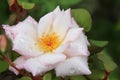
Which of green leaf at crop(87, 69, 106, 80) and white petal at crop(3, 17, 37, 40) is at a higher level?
white petal at crop(3, 17, 37, 40)

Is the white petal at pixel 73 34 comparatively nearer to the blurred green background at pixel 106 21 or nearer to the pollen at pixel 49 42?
the pollen at pixel 49 42

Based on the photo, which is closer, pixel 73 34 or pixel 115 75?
pixel 73 34

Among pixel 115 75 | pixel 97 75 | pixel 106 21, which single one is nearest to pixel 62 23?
pixel 97 75

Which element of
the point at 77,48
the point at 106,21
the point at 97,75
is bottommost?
the point at 106,21

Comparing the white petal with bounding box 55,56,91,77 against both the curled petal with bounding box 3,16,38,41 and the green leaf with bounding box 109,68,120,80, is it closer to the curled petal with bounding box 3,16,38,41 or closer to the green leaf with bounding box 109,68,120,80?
the curled petal with bounding box 3,16,38,41

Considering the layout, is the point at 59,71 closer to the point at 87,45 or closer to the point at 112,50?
the point at 87,45

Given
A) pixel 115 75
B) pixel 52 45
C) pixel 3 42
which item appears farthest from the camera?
pixel 115 75

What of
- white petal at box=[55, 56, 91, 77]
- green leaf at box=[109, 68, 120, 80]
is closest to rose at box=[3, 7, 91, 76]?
white petal at box=[55, 56, 91, 77]

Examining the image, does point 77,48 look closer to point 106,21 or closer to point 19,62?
point 19,62
